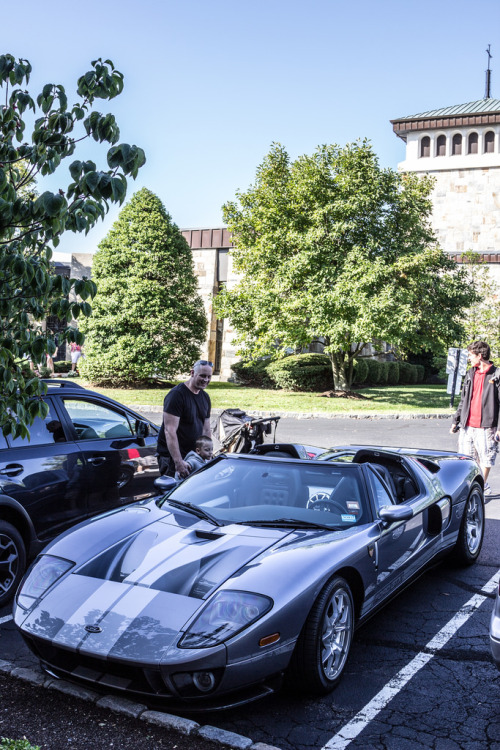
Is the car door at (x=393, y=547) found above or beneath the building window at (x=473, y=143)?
beneath

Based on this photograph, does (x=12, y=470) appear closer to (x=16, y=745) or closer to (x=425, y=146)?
(x=16, y=745)

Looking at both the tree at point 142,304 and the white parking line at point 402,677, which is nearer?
the white parking line at point 402,677

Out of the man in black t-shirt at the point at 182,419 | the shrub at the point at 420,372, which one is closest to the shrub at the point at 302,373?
the shrub at the point at 420,372

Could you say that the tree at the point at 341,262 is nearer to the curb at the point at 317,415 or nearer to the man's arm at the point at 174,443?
the curb at the point at 317,415

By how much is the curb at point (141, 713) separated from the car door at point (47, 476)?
1.74 m

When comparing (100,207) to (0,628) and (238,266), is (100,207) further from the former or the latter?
(238,266)

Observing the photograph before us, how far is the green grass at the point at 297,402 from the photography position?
20109mm

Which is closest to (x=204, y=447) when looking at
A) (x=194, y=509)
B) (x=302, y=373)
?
(x=194, y=509)

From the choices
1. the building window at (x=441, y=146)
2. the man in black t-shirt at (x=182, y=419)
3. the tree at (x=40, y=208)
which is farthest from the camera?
the building window at (x=441, y=146)

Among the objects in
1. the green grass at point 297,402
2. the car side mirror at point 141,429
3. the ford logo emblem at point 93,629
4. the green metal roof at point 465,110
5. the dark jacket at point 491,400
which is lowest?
the green grass at point 297,402

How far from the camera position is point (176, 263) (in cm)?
2653

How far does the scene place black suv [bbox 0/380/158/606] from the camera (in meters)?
5.18

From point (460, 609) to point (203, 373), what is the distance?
3.07 m

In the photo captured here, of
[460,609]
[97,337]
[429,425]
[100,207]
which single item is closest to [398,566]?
[460,609]
